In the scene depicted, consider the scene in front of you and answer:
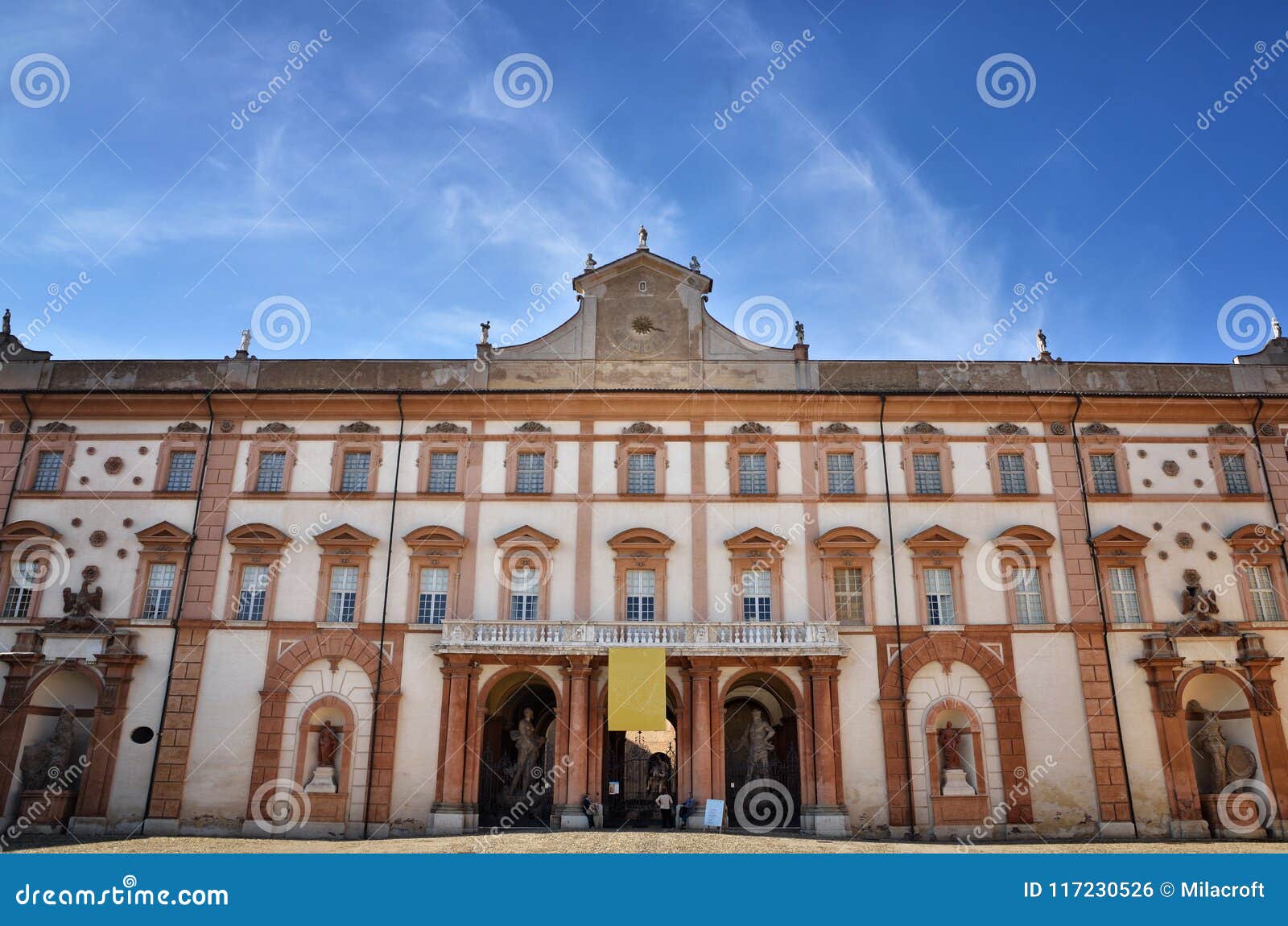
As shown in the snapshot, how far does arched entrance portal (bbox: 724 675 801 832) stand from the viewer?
30750 mm

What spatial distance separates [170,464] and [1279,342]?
40.4 m

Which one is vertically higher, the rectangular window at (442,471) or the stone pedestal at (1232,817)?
the rectangular window at (442,471)

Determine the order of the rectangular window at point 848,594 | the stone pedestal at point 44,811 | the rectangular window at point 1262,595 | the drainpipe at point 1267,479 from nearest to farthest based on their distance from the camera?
the stone pedestal at point 44,811 → the rectangular window at point 848,594 → the rectangular window at point 1262,595 → the drainpipe at point 1267,479

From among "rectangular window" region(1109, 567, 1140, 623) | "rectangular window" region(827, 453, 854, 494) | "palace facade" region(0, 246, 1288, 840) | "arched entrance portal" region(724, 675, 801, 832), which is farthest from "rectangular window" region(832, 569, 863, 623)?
"rectangular window" region(1109, 567, 1140, 623)

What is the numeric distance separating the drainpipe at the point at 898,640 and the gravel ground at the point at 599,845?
1.77 m

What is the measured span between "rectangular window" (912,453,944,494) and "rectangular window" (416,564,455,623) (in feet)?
53.7

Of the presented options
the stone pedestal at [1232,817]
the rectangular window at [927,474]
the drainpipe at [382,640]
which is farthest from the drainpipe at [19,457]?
the stone pedestal at [1232,817]

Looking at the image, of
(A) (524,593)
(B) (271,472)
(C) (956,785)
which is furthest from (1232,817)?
(B) (271,472)

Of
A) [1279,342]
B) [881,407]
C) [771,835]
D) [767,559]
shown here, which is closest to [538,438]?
[767,559]

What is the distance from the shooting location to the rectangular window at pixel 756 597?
1262 inches

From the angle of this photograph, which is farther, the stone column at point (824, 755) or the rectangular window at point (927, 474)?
the rectangular window at point (927, 474)

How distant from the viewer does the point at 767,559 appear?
107 feet

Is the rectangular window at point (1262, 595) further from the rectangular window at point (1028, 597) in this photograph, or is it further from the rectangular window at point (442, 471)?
the rectangular window at point (442, 471)

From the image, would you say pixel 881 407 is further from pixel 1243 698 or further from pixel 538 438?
pixel 1243 698
